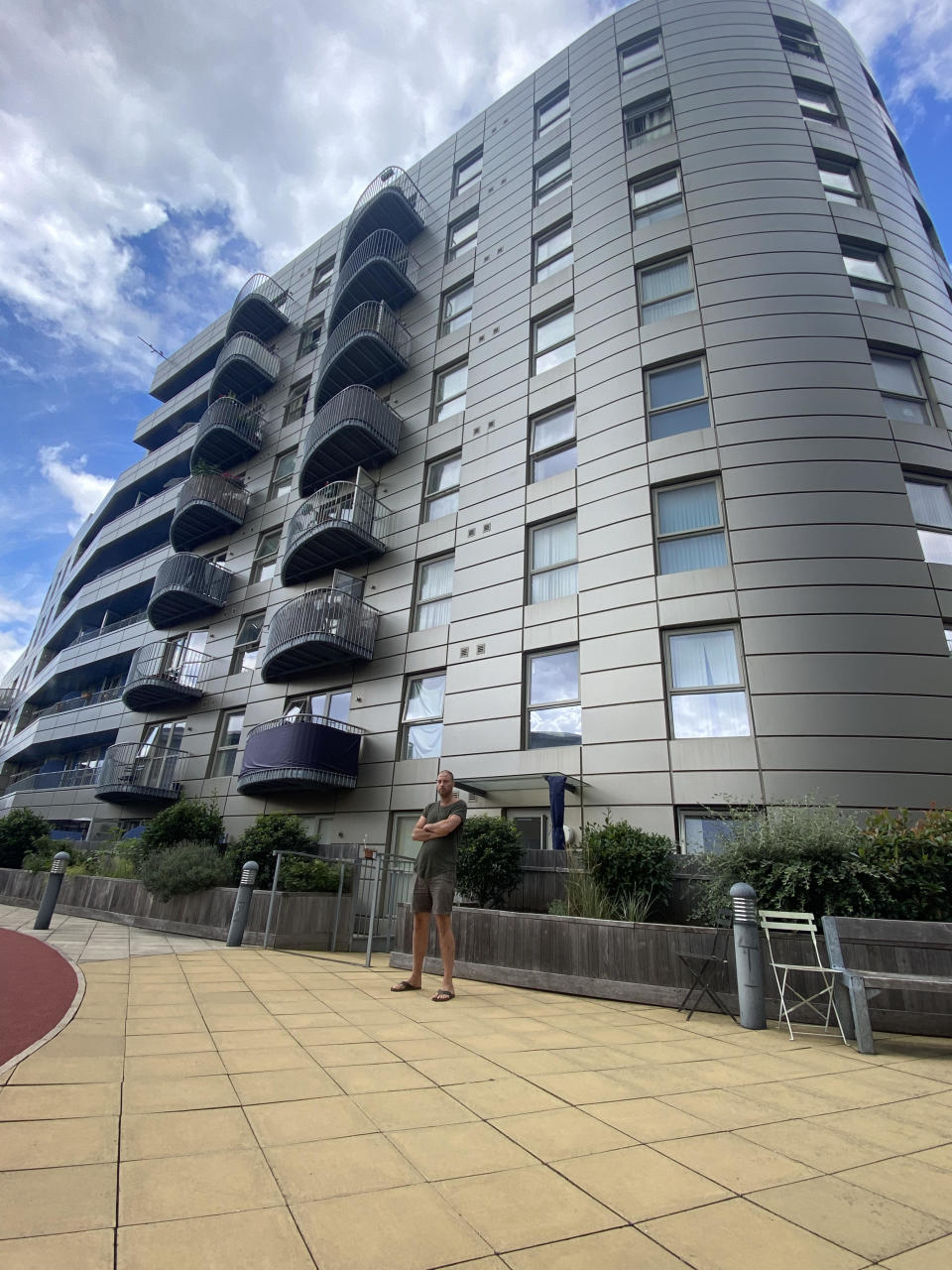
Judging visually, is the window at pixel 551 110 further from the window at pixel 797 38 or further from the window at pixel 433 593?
the window at pixel 433 593

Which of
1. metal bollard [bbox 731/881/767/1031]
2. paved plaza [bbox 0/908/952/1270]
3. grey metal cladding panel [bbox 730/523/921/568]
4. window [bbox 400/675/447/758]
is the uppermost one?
grey metal cladding panel [bbox 730/523/921/568]

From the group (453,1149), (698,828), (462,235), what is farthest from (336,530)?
(453,1149)

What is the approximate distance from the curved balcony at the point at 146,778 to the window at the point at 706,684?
14.4 m

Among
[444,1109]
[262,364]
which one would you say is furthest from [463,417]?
[444,1109]

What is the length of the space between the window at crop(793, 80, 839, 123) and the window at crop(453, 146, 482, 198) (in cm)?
945

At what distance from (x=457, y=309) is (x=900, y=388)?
12.0 metres

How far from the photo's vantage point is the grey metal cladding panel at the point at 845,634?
9234 mm

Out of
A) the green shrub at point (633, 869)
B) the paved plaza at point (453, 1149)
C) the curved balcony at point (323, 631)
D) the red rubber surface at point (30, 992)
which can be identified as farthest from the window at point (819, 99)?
the red rubber surface at point (30, 992)

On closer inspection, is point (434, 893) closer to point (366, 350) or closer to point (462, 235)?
point (366, 350)

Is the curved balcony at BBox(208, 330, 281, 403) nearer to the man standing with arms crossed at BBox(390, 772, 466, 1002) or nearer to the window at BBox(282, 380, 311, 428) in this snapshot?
the window at BBox(282, 380, 311, 428)

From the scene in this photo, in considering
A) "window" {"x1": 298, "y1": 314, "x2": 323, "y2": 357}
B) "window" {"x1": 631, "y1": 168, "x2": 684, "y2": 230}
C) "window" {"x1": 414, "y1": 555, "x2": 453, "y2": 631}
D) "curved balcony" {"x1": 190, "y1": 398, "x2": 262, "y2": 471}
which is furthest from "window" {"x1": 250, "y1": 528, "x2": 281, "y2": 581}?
"window" {"x1": 631, "y1": 168, "x2": 684, "y2": 230}

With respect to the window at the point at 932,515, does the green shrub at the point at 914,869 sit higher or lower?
lower

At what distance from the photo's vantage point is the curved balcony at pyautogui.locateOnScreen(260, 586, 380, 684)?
46.0 ft

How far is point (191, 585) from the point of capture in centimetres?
1938
